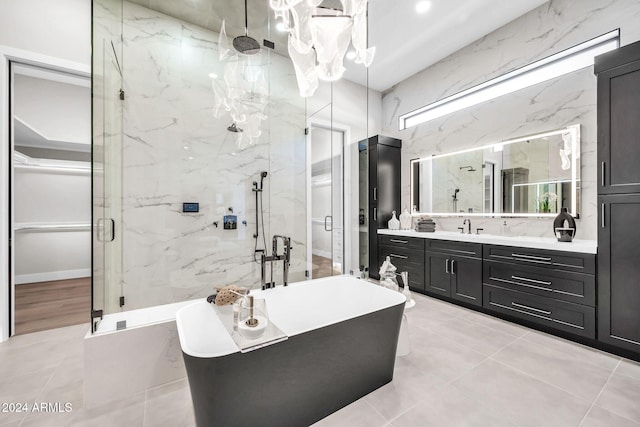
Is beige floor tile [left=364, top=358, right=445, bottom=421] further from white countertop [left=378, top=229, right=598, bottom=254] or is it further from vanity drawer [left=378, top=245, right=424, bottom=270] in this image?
vanity drawer [left=378, top=245, right=424, bottom=270]

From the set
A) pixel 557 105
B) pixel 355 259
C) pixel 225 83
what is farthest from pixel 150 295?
pixel 557 105

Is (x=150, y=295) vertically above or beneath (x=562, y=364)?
above

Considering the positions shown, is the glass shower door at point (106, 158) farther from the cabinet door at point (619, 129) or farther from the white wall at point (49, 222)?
the cabinet door at point (619, 129)

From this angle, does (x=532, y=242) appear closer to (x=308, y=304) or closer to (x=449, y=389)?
(x=449, y=389)

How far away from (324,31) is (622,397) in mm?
3074

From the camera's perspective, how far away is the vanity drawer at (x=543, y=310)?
7.45ft

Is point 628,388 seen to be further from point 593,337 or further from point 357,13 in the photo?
point 357,13

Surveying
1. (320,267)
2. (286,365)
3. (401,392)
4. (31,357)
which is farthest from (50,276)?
(401,392)

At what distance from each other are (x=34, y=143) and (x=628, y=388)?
742 cm

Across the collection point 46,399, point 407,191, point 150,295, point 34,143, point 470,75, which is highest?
point 470,75

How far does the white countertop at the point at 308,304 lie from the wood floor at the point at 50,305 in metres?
2.14

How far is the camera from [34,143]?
13.6 feet

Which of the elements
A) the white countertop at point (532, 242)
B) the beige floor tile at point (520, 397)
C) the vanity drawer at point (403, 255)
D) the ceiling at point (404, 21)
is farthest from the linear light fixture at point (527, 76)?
the beige floor tile at point (520, 397)

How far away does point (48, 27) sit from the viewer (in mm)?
2479
